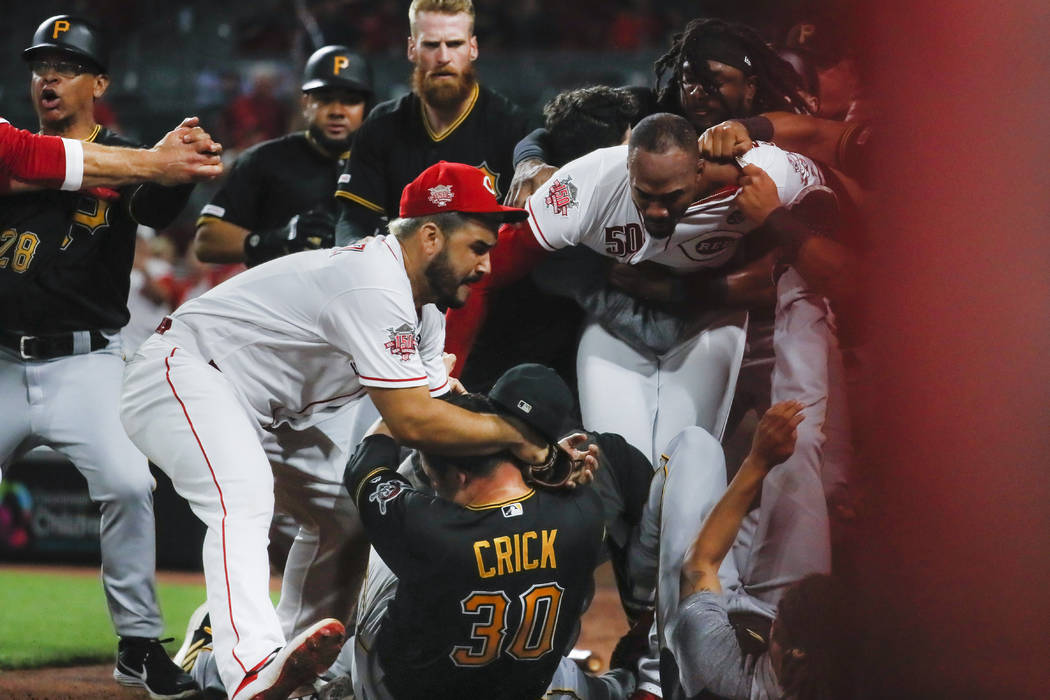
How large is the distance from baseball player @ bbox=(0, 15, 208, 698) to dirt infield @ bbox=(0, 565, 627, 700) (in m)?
0.19

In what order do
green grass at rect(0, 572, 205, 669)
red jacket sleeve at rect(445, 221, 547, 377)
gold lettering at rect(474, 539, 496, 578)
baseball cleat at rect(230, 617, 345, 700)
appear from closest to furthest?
baseball cleat at rect(230, 617, 345, 700) < gold lettering at rect(474, 539, 496, 578) < red jacket sleeve at rect(445, 221, 547, 377) < green grass at rect(0, 572, 205, 669)

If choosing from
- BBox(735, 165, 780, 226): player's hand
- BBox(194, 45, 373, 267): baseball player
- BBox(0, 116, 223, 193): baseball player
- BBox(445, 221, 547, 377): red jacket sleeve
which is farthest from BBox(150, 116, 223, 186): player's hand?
BBox(735, 165, 780, 226): player's hand

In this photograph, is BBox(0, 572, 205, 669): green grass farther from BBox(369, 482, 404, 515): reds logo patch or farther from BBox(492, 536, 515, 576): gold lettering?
BBox(492, 536, 515, 576): gold lettering

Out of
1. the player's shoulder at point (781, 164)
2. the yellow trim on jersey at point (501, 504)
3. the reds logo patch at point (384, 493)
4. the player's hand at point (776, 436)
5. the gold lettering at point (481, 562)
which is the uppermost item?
the player's shoulder at point (781, 164)

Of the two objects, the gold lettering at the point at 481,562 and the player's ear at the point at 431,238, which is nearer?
the gold lettering at the point at 481,562

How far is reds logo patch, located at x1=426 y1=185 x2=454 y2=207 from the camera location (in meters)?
3.07

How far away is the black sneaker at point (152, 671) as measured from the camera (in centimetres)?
351

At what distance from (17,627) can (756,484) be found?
3509mm

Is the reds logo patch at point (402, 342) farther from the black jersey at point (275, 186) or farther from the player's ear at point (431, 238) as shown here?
the black jersey at point (275, 186)

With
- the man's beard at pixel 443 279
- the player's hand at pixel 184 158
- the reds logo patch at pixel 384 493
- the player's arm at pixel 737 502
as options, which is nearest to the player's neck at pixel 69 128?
the player's hand at pixel 184 158

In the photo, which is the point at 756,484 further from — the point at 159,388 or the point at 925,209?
the point at 159,388

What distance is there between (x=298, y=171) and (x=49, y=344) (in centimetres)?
144

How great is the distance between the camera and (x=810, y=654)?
9.39 ft

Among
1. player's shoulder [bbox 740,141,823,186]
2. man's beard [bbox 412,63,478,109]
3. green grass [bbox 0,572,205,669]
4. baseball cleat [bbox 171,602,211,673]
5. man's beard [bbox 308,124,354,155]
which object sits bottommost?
green grass [bbox 0,572,205,669]
